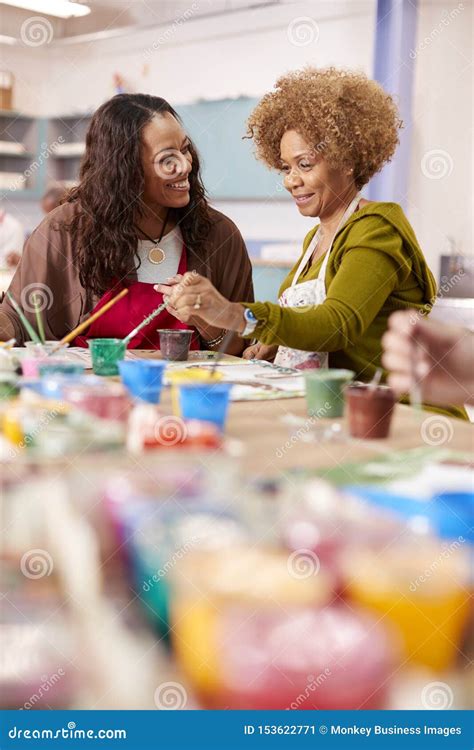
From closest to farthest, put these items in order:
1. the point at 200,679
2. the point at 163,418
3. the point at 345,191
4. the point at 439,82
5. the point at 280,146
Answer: the point at 200,679, the point at 163,418, the point at 345,191, the point at 280,146, the point at 439,82

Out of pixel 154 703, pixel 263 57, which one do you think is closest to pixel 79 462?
pixel 154 703

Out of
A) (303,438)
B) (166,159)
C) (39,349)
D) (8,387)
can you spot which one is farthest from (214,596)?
(166,159)

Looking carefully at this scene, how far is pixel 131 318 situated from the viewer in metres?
2.33

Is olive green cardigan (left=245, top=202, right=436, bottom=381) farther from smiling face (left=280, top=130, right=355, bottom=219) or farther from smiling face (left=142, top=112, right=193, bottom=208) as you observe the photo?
smiling face (left=142, top=112, right=193, bottom=208)

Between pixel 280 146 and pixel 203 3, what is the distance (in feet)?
15.5

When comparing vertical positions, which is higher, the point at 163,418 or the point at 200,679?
the point at 163,418

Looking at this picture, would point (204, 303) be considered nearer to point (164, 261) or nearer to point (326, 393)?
point (326, 393)

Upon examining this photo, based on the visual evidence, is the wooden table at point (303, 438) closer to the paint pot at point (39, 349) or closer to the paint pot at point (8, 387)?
the paint pot at point (8, 387)

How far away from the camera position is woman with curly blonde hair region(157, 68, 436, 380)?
1.84 m

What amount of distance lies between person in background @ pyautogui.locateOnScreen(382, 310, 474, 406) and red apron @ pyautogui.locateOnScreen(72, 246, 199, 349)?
95 cm

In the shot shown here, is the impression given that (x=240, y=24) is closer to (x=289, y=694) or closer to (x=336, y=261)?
(x=336, y=261)

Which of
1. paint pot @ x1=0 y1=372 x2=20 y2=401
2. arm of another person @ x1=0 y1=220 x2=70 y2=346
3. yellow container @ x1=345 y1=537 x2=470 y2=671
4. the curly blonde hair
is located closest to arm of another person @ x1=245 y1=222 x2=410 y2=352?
the curly blonde hair

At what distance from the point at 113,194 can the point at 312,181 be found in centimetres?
59

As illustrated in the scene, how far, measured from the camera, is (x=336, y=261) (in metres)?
2.13
